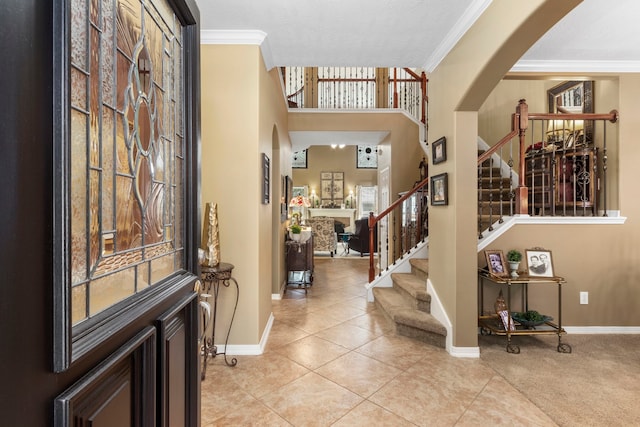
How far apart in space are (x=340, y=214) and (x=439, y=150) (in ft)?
28.9

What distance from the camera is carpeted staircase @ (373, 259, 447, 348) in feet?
10.2

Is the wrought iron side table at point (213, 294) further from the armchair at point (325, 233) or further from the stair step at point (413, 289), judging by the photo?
the armchair at point (325, 233)

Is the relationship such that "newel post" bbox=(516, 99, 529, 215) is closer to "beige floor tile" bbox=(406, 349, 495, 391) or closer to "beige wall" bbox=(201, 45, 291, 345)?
"beige floor tile" bbox=(406, 349, 495, 391)

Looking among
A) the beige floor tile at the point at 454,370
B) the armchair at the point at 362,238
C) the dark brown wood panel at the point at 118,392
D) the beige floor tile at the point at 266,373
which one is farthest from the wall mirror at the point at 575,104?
the armchair at the point at 362,238

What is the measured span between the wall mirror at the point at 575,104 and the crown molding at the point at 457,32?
169 cm

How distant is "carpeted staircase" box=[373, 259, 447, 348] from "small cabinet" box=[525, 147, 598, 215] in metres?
1.51

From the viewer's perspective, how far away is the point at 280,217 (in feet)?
15.3

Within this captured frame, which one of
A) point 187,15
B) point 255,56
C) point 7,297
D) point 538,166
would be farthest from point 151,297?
point 538,166

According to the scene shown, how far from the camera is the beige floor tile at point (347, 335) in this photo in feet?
10.2

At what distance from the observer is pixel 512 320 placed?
10.0ft

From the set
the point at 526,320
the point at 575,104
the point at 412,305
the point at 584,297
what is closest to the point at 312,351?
the point at 412,305

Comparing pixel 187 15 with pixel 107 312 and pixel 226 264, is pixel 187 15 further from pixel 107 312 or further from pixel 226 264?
pixel 226 264

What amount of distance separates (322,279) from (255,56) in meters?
4.11

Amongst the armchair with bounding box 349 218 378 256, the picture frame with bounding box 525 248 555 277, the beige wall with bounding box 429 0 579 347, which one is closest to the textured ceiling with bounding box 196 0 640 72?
the beige wall with bounding box 429 0 579 347
